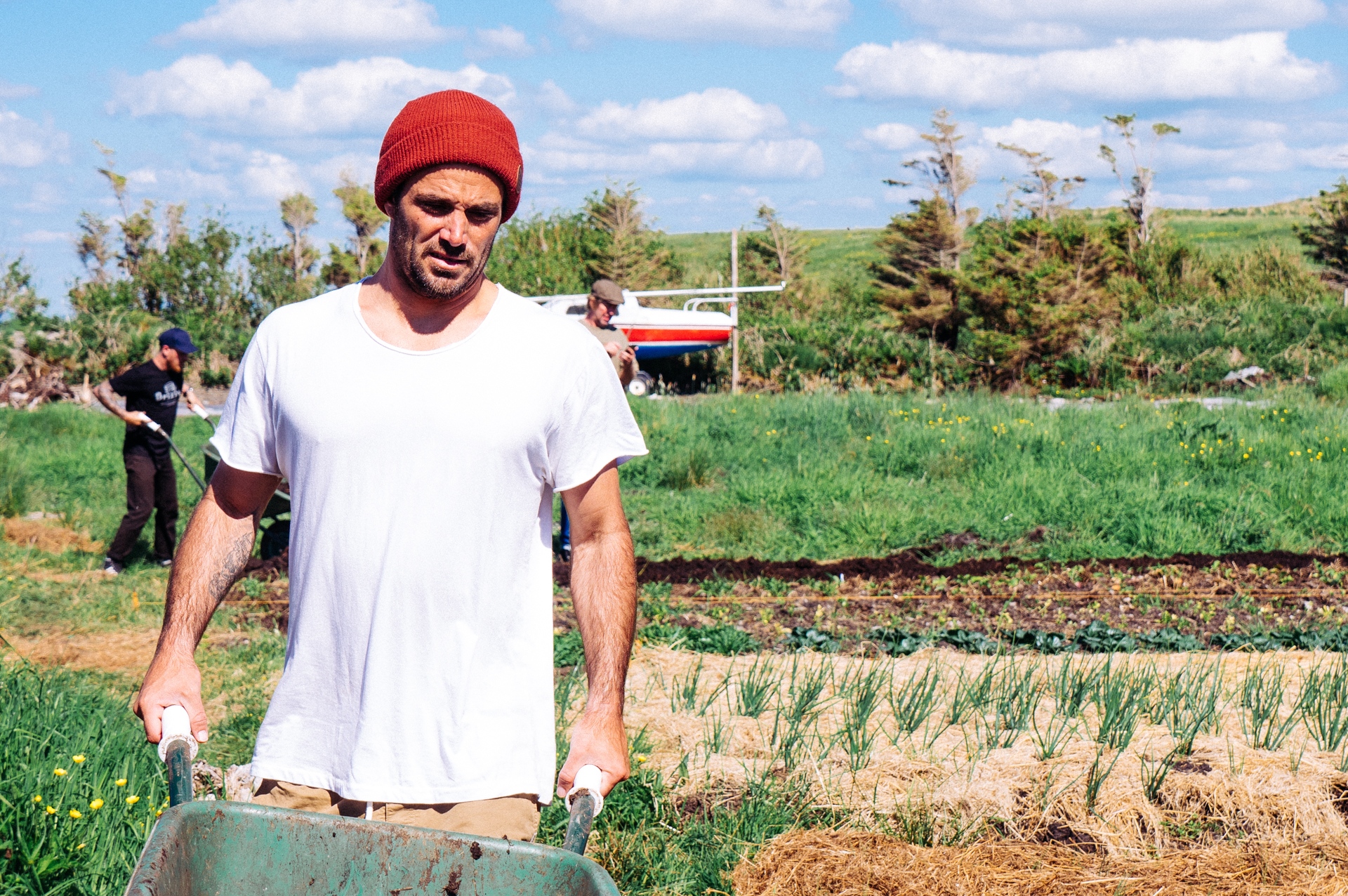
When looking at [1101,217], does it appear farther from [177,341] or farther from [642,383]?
[177,341]

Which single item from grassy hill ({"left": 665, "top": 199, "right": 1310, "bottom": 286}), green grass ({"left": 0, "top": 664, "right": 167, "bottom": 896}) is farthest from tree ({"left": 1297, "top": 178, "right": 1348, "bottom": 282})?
green grass ({"left": 0, "top": 664, "right": 167, "bottom": 896})

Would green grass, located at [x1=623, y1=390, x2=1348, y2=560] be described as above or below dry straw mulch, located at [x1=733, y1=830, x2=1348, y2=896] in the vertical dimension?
above

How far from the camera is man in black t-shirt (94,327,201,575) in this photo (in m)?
8.37

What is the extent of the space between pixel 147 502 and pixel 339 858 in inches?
289

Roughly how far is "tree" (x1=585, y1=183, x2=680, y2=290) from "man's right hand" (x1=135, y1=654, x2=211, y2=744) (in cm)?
2269

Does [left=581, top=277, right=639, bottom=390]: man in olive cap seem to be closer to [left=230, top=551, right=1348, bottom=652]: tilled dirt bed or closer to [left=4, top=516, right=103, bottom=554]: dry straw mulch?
[left=230, top=551, right=1348, bottom=652]: tilled dirt bed

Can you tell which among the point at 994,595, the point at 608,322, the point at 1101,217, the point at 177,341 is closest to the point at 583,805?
the point at 994,595

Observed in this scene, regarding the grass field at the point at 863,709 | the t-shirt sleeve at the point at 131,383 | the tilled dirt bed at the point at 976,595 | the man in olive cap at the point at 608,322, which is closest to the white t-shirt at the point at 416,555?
the grass field at the point at 863,709

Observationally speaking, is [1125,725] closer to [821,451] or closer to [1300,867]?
[1300,867]

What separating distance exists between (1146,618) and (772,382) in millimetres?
13751

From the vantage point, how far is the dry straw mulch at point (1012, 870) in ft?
11.2

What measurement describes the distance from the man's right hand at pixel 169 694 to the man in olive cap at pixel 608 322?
6.30 meters

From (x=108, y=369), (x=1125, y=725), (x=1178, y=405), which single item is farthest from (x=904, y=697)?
(x=108, y=369)

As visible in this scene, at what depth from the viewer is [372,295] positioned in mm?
2217
